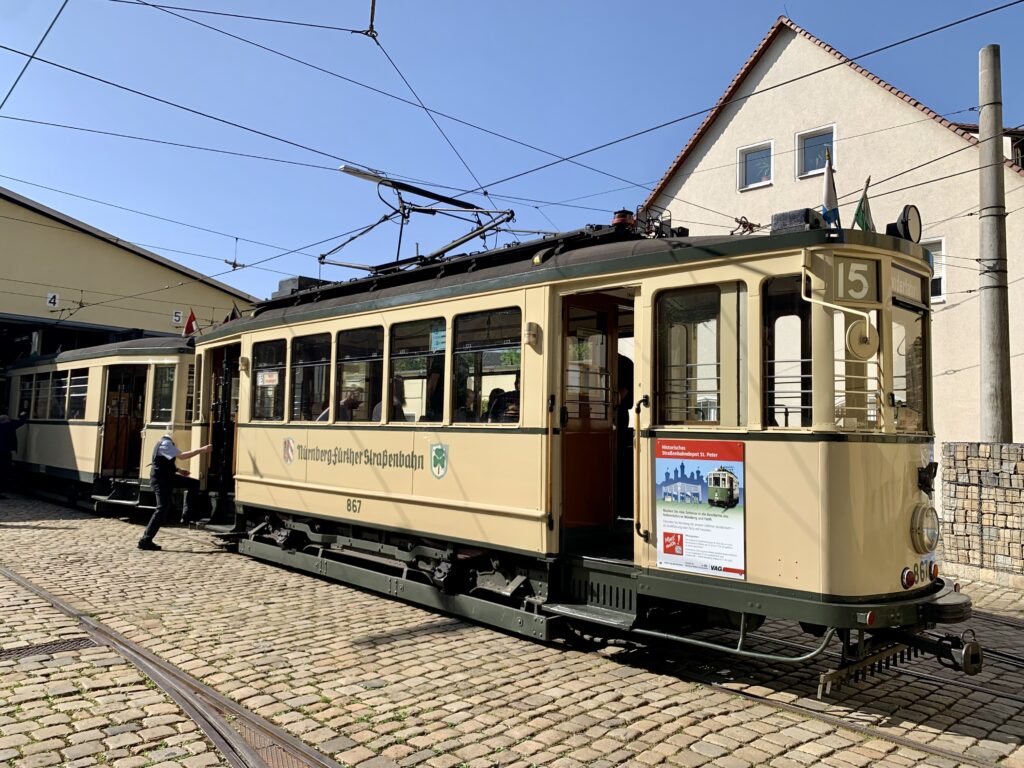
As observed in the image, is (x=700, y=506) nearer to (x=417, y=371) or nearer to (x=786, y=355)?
(x=786, y=355)

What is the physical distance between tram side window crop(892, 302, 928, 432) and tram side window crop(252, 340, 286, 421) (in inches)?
259

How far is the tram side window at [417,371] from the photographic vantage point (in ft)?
23.0

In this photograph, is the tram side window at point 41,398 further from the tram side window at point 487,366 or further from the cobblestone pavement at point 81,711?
the tram side window at point 487,366

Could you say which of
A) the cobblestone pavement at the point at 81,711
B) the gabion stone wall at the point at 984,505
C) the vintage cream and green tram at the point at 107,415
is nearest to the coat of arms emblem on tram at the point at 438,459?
the cobblestone pavement at the point at 81,711

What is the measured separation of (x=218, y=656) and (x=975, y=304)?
12.8 metres

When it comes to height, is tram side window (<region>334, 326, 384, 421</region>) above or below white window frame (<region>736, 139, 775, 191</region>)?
below

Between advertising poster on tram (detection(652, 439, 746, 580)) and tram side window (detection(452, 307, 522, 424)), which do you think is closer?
advertising poster on tram (detection(652, 439, 746, 580))

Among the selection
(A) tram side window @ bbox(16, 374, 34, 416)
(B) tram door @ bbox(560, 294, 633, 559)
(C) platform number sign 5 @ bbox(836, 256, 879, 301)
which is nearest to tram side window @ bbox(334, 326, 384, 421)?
(B) tram door @ bbox(560, 294, 633, 559)

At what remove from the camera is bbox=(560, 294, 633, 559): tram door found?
6242 mm

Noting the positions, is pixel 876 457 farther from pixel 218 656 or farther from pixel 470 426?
pixel 218 656

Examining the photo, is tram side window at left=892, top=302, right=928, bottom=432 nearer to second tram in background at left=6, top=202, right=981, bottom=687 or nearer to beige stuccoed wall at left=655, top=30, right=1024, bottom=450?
second tram in background at left=6, top=202, right=981, bottom=687

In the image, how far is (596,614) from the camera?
5.59 metres

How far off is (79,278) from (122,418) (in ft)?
41.3

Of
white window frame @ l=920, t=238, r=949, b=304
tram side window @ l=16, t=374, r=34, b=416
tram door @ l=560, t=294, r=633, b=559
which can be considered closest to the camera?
tram door @ l=560, t=294, r=633, b=559
